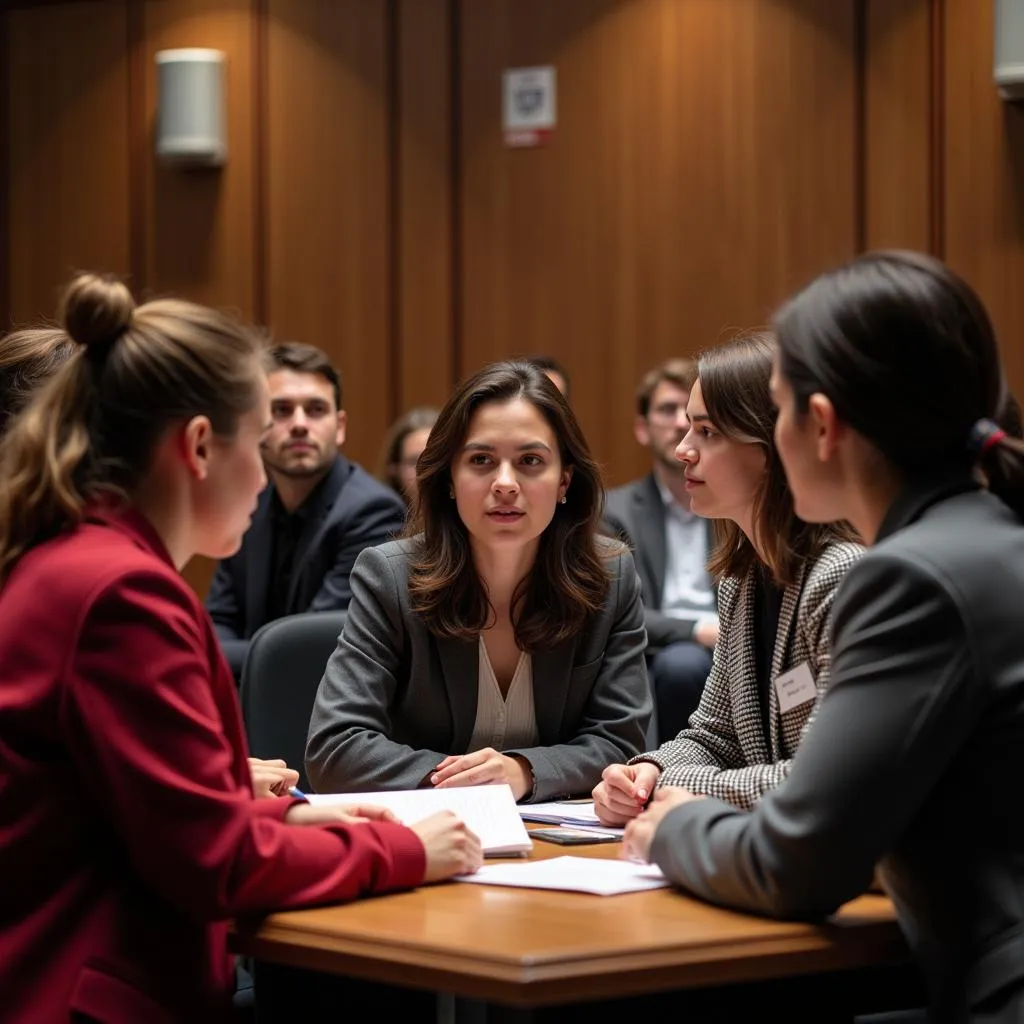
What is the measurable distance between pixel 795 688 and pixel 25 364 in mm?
1404

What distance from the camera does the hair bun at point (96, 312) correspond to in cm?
178

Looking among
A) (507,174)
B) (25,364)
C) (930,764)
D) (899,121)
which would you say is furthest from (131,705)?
(507,174)

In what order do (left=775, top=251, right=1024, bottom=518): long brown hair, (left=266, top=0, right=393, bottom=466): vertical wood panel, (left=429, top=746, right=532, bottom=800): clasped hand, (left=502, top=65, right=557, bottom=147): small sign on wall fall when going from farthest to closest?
(left=266, top=0, right=393, bottom=466): vertical wood panel
(left=502, top=65, right=557, bottom=147): small sign on wall
(left=429, top=746, right=532, bottom=800): clasped hand
(left=775, top=251, right=1024, bottom=518): long brown hair

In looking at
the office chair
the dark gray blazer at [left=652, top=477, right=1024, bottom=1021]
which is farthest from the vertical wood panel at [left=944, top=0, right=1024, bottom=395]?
the dark gray blazer at [left=652, top=477, right=1024, bottom=1021]

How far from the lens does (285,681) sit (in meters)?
3.18

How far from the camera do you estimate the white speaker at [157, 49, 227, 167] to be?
6.79 m

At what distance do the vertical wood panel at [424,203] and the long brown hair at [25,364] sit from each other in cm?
402

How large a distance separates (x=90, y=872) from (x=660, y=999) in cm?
78

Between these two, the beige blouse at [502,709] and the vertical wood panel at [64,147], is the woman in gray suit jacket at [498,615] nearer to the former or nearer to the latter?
the beige blouse at [502,709]

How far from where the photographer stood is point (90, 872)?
5.50ft

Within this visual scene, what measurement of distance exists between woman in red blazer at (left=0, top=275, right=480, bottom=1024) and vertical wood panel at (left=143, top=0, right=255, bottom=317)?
17.1 ft

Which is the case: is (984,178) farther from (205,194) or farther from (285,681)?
(285,681)

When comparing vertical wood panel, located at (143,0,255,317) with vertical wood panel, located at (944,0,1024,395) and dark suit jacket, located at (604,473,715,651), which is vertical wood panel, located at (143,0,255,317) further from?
vertical wood panel, located at (944,0,1024,395)

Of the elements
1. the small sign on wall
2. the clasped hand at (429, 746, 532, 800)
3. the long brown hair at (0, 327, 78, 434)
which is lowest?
the clasped hand at (429, 746, 532, 800)
